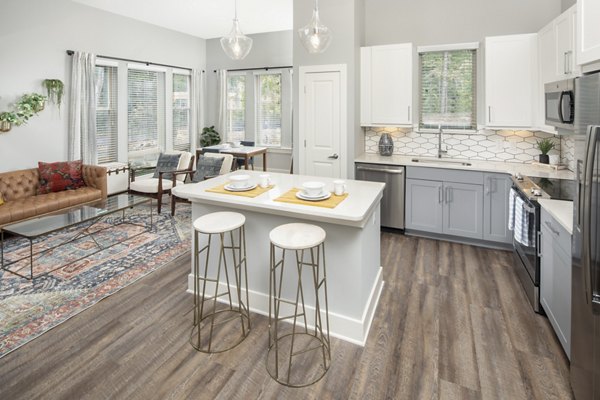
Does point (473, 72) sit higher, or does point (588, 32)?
point (473, 72)

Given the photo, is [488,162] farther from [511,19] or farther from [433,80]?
[511,19]

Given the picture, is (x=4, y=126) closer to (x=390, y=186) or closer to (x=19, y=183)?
(x=19, y=183)

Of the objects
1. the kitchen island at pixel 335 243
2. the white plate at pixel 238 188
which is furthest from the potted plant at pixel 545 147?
the white plate at pixel 238 188

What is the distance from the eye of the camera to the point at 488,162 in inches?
175

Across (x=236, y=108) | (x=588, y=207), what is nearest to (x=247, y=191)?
(x=588, y=207)

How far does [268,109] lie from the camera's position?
8.03 meters

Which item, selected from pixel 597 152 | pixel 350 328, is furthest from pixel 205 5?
pixel 597 152

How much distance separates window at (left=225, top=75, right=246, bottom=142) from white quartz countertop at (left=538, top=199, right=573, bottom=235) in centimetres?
668

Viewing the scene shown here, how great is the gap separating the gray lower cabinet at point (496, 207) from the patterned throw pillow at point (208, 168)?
3876mm

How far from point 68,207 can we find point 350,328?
14.0 feet

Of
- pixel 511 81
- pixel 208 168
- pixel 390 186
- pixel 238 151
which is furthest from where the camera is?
pixel 238 151

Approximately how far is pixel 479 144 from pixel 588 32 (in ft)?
9.35

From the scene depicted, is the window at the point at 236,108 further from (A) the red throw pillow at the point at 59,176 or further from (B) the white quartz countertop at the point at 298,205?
(B) the white quartz countertop at the point at 298,205

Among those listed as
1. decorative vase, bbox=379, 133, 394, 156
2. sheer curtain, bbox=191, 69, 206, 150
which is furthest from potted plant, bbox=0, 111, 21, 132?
decorative vase, bbox=379, 133, 394, 156
